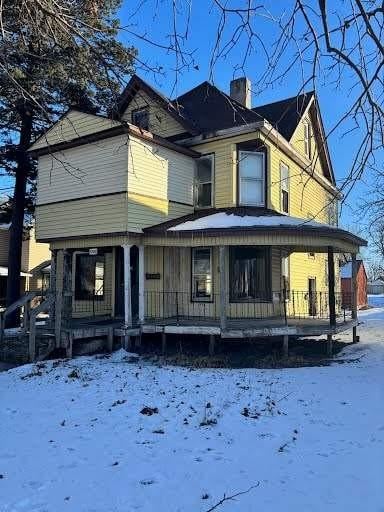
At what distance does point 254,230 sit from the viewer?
1308 cm

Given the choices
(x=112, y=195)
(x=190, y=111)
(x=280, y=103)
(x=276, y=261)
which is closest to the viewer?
(x=112, y=195)

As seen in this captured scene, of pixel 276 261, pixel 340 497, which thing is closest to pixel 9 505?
pixel 340 497

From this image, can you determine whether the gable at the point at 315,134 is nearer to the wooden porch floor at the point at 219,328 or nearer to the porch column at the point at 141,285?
the wooden porch floor at the point at 219,328

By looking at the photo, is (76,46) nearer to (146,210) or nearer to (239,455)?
(239,455)

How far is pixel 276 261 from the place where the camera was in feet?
53.8

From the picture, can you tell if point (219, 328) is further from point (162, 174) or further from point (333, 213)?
point (162, 174)

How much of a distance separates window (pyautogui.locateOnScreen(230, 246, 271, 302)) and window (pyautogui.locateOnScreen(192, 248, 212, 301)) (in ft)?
2.55

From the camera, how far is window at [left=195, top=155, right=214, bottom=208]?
16578 mm

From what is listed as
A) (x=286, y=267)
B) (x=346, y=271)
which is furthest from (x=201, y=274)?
(x=346, y=271)

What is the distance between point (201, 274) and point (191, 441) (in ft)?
32.2

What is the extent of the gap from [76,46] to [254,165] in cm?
1235

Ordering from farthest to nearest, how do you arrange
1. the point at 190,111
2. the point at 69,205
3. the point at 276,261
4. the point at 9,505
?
the point at 190,111 → the point at 276,261 → the point at 69,205 → the point at 9,505

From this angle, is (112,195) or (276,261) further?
(276,261)

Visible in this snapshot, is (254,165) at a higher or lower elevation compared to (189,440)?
higher
